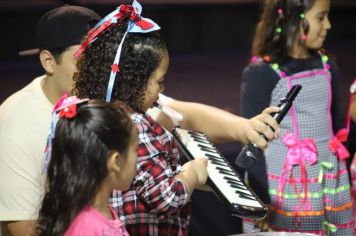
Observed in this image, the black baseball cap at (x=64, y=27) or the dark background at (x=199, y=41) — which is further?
the dark background at (x=199, y=41)

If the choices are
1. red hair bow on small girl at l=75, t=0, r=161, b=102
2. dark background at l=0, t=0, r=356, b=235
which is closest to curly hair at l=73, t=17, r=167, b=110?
red hair bow on small girl at l=75, t=0, r=161, b=102

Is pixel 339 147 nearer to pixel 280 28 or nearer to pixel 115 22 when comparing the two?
pixel 280 28

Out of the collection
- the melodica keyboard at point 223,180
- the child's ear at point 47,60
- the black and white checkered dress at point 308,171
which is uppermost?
the child's ear at point 47,60

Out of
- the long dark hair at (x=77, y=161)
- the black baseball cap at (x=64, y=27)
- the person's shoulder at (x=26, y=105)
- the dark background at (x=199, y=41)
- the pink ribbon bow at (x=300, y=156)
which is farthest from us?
the dark background at (x=199, y=41)

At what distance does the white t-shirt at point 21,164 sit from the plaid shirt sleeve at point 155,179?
41 centimetres

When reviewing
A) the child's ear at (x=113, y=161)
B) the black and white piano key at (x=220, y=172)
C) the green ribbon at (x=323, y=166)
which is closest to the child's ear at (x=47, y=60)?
the black and white piano key at (x=220, y=172)

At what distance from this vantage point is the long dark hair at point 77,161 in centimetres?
169

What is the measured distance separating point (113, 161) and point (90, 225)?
0.16 m

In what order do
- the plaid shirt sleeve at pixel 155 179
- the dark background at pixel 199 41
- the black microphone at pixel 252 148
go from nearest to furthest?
the plaid shirt sleeve at pixel 155 179 < the black microphone at pixel 252 148 < the dark background at pixel 199 41

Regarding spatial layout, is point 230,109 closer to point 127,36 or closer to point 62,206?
point 127,36

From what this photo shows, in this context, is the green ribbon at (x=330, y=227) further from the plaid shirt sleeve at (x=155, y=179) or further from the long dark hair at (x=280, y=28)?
the plaid shirt sleeve at (x=155, y=179)

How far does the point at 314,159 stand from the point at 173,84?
1859 millimetres

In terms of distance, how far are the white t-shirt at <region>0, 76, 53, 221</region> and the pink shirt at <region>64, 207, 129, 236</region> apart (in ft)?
1.65

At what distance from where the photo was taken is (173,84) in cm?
461
